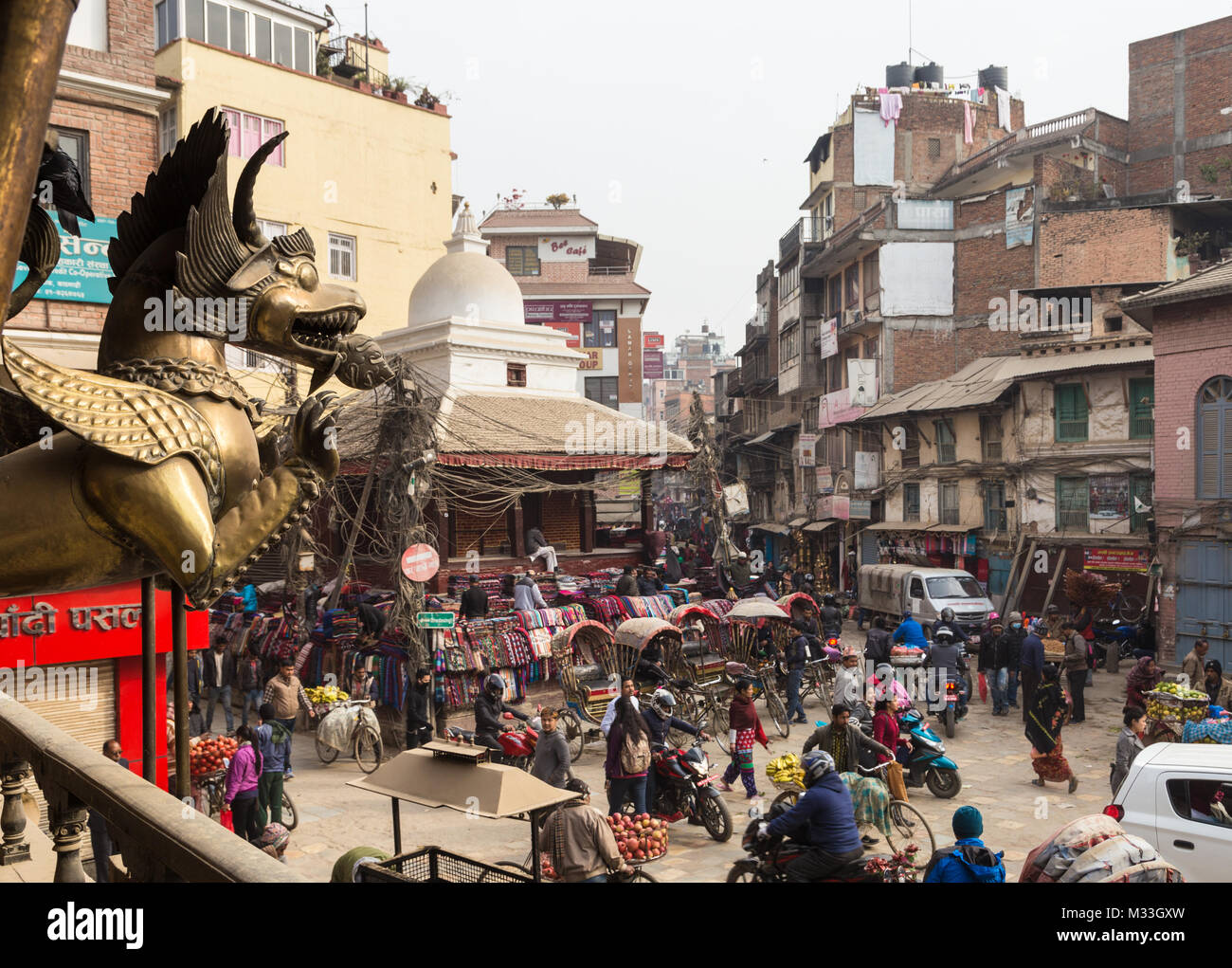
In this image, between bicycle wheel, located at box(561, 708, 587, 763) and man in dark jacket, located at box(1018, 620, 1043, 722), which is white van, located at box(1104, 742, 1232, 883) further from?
bicycle wheel, located at box(561, 708, 587, 763)

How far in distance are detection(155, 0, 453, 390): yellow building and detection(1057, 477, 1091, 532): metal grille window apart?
21417mm

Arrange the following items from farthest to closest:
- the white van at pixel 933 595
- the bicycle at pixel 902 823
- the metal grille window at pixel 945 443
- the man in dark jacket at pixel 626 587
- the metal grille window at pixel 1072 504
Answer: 1. the metal grille window at pixel 945 443
2. the metal grille window at pixel 1072 504
3. the white van at pixel 933 595
4. the man in dark jacket at pixel 626 587
5. the bicycle at pixel 902 823

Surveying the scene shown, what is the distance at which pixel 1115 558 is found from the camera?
2719 cm

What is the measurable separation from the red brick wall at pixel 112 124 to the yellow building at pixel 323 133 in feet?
39.9

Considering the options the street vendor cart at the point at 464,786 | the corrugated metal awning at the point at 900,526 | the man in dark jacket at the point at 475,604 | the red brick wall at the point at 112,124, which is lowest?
the street vendor cart at the point at 464,786

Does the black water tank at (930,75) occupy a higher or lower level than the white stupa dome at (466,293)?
higher

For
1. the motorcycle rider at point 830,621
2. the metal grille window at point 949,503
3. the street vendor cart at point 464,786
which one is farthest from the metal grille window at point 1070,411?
the street vendor cart at point 464,786

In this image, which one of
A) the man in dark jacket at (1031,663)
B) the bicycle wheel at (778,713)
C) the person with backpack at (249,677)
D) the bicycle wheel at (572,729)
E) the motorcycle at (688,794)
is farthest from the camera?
the person with backpack at (249,677)

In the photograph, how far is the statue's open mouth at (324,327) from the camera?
3.37 metres

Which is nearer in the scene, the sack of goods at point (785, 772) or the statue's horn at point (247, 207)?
the statue's horn at point (247, 207)

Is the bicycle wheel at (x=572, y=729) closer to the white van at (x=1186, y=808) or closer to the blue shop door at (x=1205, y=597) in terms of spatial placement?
the white van at (x=1186, y=808)

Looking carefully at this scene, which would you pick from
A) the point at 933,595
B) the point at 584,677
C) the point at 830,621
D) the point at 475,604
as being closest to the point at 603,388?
the point at 933,595

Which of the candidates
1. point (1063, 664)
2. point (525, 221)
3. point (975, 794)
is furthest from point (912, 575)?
point (525, 221)
